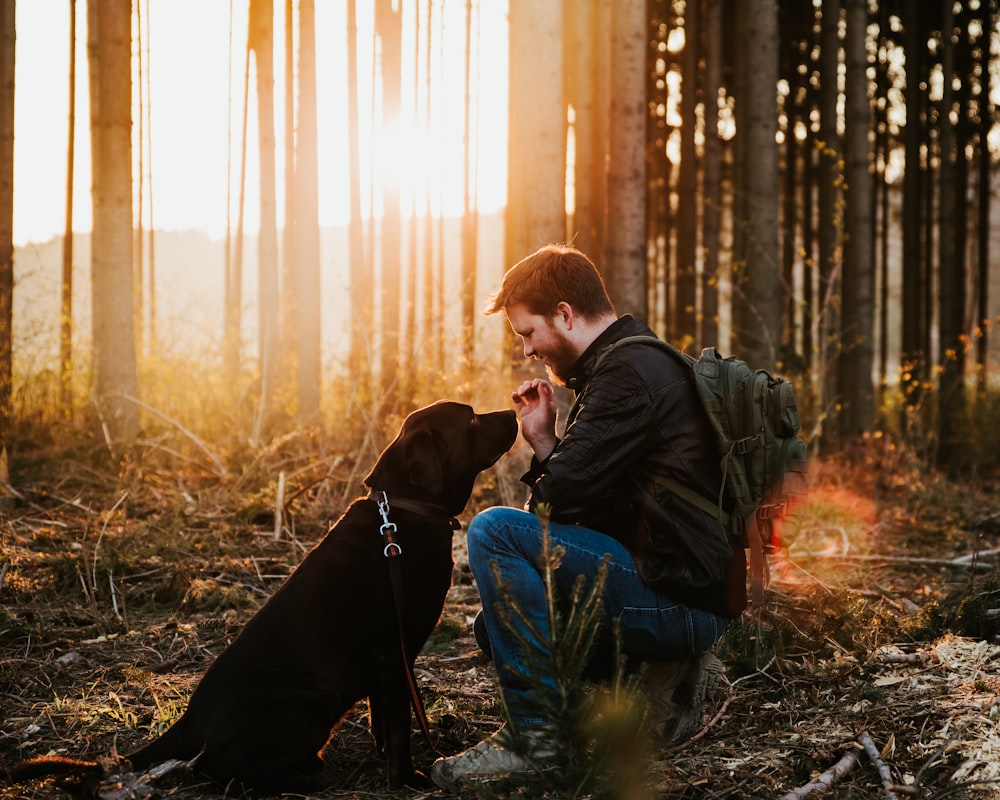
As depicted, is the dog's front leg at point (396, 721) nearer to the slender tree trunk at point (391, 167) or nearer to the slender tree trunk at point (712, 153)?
the slender tree trunk at point (391, 167)

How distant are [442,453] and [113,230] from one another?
533 centimetres

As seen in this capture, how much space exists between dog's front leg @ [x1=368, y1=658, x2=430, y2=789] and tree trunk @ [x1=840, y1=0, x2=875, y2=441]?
8026 millimetres

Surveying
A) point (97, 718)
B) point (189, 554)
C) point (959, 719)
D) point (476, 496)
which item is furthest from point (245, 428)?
point (959, 719)

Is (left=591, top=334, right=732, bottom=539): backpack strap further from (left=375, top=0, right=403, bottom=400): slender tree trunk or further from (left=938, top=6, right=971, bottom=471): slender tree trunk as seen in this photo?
(left=938, top=6, right=971, bottom=471): slender tree trunk

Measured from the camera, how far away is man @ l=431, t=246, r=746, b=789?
2826mm

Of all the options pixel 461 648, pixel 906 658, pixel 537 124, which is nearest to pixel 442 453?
pixel 461 648

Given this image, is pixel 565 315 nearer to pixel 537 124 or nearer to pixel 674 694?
pixel 674 694

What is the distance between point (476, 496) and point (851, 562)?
112 inches

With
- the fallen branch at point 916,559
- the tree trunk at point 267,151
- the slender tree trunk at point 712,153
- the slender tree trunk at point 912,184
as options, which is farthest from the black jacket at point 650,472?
the slender tree trunk at point 912,184

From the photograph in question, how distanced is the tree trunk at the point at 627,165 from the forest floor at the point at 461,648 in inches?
75.9

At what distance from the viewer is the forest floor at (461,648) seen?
2834 millimetres

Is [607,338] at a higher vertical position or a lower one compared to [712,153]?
lower

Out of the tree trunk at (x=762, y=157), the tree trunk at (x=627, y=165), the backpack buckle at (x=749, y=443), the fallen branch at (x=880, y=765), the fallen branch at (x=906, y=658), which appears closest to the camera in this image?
the fallen branch at (x=880, y=765)

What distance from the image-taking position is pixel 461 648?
4.46 meters
